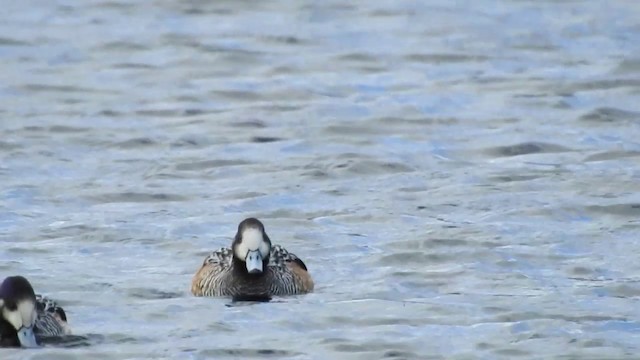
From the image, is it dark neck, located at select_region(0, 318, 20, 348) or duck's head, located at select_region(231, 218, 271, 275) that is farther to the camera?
duck's head, located at select_region(231, 218, 271, 275)

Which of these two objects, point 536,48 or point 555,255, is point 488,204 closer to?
point 555,255

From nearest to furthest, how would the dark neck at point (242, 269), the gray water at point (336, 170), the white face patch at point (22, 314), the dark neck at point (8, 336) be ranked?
the white face patch at point (22, 314), the dark neck at point (8, 336), the gray water at point (336, 170), the dark neck at point (242, 269)

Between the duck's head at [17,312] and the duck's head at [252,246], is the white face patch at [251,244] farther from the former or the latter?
the duck's head at [17,312]

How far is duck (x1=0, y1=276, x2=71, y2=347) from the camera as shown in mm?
12289

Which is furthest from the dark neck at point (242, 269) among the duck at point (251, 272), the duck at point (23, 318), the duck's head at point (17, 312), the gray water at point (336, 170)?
the duck's head at point (17, 312)

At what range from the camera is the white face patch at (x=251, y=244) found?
1420cm

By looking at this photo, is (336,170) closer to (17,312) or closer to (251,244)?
(251,244)

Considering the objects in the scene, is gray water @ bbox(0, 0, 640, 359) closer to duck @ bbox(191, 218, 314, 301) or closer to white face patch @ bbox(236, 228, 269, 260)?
duck @ bbox(191, 218, 314, 301)

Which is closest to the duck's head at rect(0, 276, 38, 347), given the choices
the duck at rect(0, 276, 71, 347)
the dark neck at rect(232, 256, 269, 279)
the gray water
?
the duck at rect(0, 276, 71, 347)

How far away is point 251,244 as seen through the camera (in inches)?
562

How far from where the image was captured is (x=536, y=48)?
2603 centimetres

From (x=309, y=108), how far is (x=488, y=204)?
572 cm

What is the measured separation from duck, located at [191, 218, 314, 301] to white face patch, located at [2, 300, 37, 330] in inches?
78.5

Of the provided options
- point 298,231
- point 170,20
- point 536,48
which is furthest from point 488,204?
point 170,20
